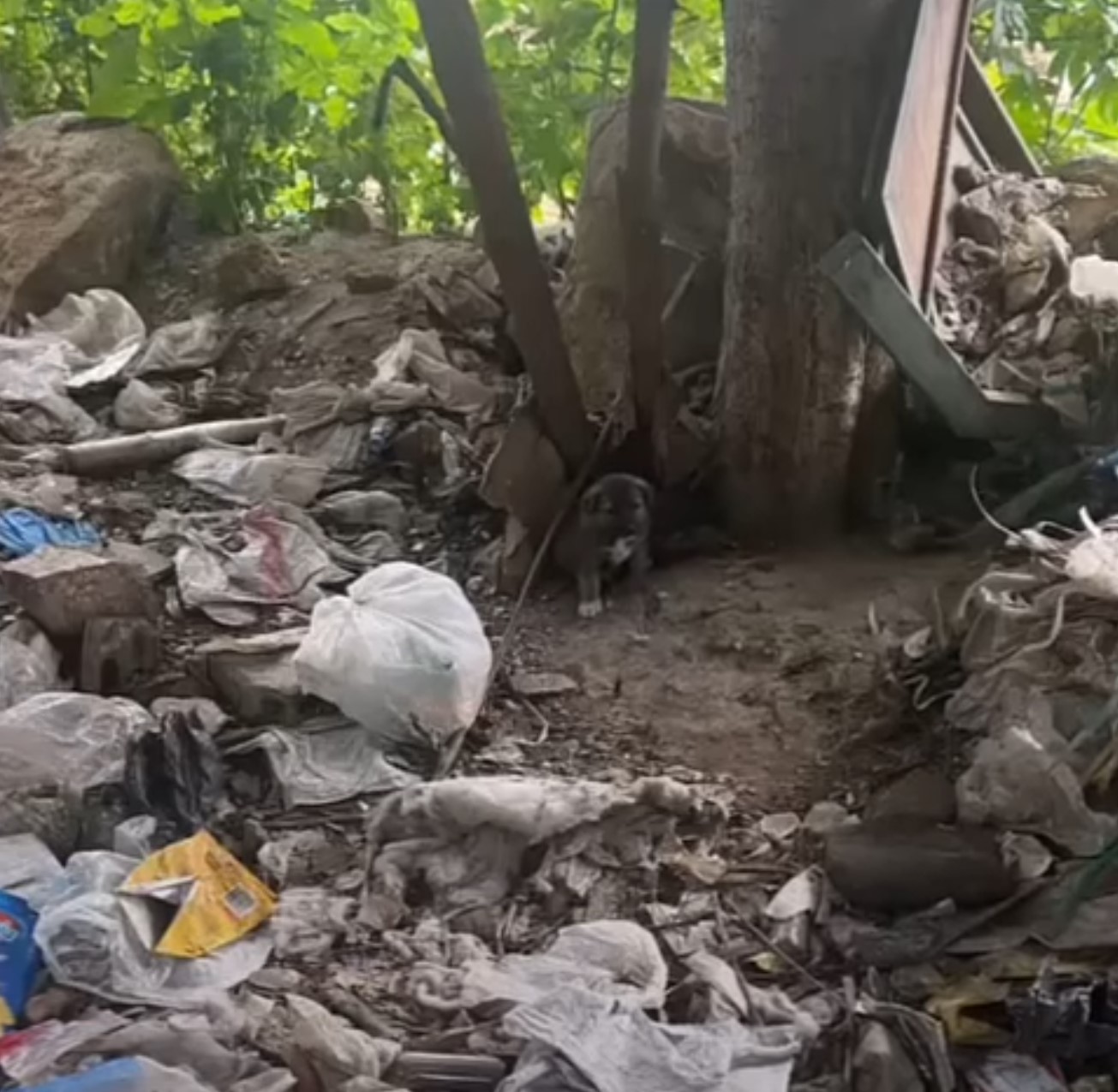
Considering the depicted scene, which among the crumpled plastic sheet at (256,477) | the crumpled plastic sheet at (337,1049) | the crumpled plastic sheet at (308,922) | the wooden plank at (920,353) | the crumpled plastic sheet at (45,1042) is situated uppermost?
the wooden plank at (920,353)

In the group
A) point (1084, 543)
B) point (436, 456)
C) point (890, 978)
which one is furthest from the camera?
point (436, 456)

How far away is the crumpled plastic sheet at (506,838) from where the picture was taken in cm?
232

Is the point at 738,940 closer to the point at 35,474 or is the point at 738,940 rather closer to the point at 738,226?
the point at 738,226

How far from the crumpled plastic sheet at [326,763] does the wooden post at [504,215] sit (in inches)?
33.0

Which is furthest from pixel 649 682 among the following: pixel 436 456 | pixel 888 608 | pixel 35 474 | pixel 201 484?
pixel 35 474

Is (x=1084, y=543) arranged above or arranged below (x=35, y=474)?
above

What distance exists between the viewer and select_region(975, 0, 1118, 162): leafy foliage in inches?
152

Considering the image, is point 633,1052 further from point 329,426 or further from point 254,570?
point 329,426

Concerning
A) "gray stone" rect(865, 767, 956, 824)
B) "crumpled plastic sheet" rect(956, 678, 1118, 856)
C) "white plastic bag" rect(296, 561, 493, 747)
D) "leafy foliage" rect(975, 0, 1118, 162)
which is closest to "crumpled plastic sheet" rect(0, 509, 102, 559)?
"white plastic bag" rect(296, 561, 493, 747)

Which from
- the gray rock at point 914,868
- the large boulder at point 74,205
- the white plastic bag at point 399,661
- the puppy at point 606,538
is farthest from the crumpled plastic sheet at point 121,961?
the large boulder at point 74,205

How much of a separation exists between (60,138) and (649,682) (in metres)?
2.95

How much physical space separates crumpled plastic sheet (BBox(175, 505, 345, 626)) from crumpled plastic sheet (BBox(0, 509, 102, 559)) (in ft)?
0.71

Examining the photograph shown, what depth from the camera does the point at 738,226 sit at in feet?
10.3

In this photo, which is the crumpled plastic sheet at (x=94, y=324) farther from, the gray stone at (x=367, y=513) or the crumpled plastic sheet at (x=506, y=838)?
the crumpled plastic sheet at (x=506, y=838)
